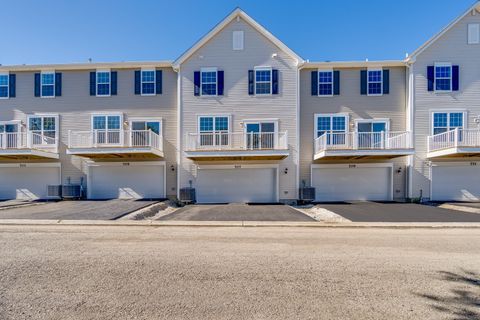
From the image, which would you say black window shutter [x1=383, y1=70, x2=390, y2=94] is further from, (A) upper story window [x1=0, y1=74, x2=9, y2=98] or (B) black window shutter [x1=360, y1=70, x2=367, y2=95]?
(A) upper story window [x1=0, y1=74, x2=9, y2=98]

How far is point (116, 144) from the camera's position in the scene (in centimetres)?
1446

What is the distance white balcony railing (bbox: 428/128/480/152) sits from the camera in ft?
43.7

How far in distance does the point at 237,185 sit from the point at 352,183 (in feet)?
25.8

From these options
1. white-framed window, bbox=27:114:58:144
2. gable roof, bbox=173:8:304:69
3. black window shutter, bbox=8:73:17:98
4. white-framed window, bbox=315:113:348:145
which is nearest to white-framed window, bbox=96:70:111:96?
white-framed window, bbox=27:114:58:144

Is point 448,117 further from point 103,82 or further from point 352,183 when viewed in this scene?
point 103,82

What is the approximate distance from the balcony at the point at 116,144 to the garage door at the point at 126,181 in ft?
2.66

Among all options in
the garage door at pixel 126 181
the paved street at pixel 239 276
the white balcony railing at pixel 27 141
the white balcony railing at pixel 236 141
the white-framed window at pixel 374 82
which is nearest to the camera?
the paved street at pixel 239 276

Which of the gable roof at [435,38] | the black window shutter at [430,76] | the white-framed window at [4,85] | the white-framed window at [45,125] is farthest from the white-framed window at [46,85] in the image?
the black window shutter at [430,76]

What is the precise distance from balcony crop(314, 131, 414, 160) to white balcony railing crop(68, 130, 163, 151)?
10.7 metres

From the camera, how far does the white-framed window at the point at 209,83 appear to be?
597 inches

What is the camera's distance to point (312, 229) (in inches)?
309

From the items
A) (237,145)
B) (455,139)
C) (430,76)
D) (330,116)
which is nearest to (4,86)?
(237,145)

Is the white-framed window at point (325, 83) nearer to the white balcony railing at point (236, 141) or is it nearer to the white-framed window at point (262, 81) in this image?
the white-framed window at point (262, 81)

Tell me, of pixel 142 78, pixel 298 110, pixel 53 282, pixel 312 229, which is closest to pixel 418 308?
pixel 312 229
